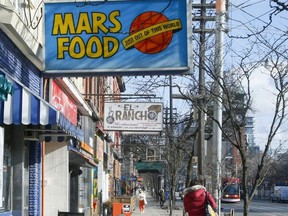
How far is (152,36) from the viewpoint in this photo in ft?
35.2

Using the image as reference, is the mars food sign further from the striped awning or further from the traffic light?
the traffic light

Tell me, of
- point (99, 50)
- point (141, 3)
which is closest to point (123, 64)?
point (99, 50)

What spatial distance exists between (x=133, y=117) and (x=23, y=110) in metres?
15.6

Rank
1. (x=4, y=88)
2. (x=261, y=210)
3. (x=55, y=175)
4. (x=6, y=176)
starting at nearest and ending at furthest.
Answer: (x=4, y=88)
(x=6, y=176)
(x=55, y=175)
(x=261, y=210)

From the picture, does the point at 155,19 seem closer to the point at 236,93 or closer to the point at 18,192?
the point at 18,192

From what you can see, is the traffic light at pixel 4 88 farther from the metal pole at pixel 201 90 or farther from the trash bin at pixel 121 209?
the trash bin at pixel 121 209

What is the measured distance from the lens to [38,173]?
41.3ft

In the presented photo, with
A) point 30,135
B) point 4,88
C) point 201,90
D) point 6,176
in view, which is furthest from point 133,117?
point 4,88

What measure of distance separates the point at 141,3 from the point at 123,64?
118cm

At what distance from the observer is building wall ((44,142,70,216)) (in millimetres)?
14742

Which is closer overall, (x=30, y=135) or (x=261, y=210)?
(x=30, y=135)

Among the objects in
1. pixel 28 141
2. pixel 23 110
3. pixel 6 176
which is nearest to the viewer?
pixel 23 110

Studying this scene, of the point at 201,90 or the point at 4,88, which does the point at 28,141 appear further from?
the point at 201,90

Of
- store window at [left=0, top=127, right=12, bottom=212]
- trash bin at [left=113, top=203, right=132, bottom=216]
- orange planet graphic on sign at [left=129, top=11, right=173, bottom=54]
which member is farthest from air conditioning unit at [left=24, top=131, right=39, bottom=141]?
trash bin at [left=113, top=203, right=132, bottom=216]
